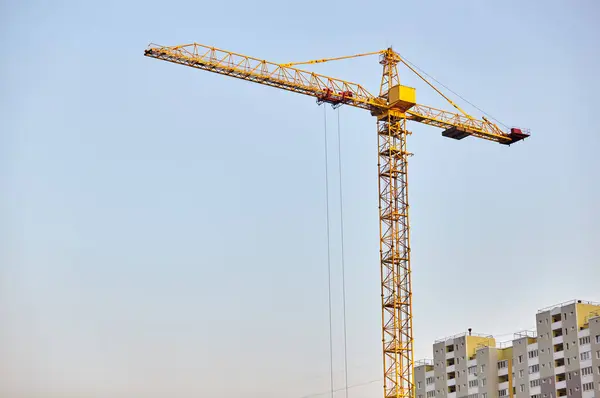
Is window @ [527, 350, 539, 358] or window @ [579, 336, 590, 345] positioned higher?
window @ [579, 336, 590, 345]

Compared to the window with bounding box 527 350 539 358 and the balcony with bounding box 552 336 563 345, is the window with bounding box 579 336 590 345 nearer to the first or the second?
the balcony with bounding box 552 336 563 345

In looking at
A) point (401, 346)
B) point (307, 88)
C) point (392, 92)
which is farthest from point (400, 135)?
point (401, 346)

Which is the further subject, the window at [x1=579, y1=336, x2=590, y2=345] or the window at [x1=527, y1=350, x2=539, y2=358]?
the window at [x1=527, y1=350, x2=539, y2=358]

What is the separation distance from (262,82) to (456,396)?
41533mm

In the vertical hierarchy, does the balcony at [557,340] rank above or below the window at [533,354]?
above

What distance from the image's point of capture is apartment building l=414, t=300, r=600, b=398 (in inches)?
3211

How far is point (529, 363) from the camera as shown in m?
87.4

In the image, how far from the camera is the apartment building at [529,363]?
81556 mm

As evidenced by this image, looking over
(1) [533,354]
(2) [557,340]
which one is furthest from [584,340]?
(1) [533,354]

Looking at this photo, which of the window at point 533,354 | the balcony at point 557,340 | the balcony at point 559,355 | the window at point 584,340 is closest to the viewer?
the window at point 584,340

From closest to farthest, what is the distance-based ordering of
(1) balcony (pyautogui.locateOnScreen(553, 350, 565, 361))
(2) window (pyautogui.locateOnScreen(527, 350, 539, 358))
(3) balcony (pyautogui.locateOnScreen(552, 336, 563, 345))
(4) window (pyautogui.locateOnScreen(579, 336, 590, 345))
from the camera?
1. (4) window (pyautogui.locateOnScreen(579, 336, 590, 345))
2. (1) balcony (pyautogui.locateOnScreen(553, 350, 565, 361))
3. (3) balcony (pyautogui.locateOnScreen(552, 336, 563, 345))
4. (2) window (pyautogui.locateOnScreen(527, 350, 539, 358))

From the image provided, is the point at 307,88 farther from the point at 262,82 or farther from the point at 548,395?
the point at 548,395

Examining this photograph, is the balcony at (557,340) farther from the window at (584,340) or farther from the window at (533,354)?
the window at (533,354)

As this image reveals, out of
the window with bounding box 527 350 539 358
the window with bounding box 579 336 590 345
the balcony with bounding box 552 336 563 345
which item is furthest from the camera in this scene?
the window with bounding box 527 350 539 358
